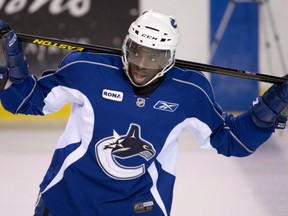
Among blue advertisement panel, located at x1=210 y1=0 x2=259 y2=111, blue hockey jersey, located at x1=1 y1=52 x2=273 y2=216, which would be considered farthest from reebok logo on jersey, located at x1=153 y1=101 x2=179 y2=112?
blue advertisement panel, located at x1=210 y1=0 x2=259 y2=111

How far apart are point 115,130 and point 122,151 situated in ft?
0.24

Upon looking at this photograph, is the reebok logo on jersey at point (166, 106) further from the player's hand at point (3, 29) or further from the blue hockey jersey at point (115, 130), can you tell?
the player's hand at point (3, 29)

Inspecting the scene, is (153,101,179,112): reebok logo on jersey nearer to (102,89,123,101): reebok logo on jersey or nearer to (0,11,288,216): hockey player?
(0,11,288,216): hockey player

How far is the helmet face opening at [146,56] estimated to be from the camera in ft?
6.90

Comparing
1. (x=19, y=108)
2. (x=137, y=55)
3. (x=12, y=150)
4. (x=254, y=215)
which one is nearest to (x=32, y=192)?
(x=12, y=150)

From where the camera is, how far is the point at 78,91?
2.18 metres

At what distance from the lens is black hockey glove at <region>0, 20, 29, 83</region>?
2.16 m

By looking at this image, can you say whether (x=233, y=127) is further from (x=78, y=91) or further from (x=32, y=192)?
(x=32, y=192)

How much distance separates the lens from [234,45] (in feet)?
16.0

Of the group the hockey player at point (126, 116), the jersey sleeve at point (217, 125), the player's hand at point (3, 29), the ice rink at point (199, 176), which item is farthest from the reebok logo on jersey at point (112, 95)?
the ice rink at point (199, 176)

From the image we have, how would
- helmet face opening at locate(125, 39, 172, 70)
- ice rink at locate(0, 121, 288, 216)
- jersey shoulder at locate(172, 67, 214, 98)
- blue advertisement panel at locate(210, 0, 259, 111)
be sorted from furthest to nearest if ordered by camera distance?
blue advertisement panel at locate(210, 0, 259, 111), ice rink at locate(0, 121, 288, 216), jersey shoulder at locate(172, 67, 214, 98), helmet face opening at locate(125, 39, 172, 70)

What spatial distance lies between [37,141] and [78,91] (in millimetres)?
2349

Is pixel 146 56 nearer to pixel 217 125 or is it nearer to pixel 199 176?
pixel 217 125

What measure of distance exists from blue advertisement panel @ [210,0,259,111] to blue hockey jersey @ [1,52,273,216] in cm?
258
